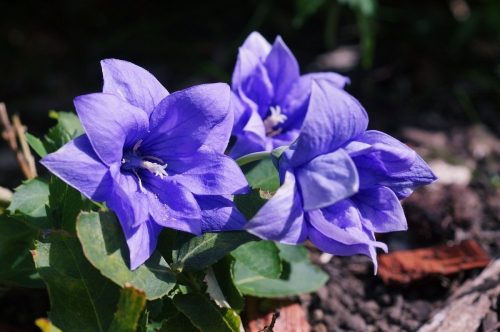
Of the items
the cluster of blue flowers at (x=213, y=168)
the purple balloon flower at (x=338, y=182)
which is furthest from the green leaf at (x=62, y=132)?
the purple balloon flower at (x=338, y=182)

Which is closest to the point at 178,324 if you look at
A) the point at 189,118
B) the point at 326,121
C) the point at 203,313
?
the point at 203,313

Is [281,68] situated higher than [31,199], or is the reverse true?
[281,68]

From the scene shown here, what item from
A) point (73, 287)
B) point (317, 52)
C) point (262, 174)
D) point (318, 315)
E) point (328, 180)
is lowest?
point (318, 315)

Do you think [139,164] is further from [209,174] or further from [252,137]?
[252,137]

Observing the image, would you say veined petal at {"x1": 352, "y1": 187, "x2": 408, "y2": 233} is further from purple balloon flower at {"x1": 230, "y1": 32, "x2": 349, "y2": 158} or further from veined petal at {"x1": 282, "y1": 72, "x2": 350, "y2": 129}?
veined petal at {"x1": 282, "y1": 72, "x2": 350, "y2": 129}

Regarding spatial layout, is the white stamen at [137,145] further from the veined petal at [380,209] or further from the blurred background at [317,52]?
the blurred background at [317,52]

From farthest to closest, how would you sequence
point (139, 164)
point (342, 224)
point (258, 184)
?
point (258, 184)
point (139, 164)
point (342, 224)

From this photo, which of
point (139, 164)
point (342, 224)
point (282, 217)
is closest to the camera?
point (282, 217)
